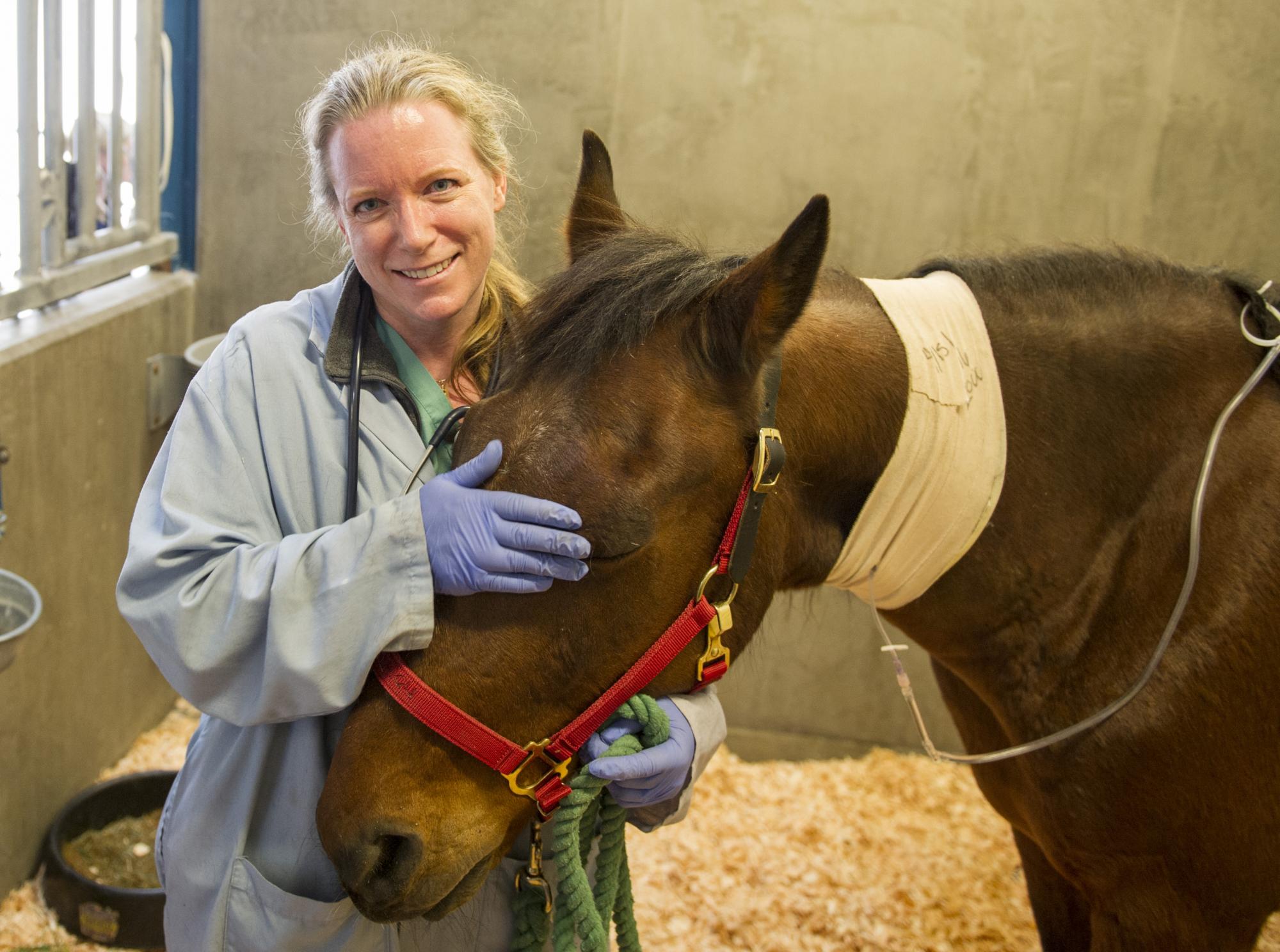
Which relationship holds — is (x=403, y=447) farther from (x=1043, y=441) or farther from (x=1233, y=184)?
(x=1233, y=184)

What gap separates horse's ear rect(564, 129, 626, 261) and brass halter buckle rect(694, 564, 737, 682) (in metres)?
0.50

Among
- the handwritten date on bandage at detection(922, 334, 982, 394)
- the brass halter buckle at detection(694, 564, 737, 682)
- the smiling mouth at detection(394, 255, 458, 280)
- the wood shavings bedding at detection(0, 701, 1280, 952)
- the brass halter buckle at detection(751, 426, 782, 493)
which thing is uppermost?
the smiling mouth at detection(394, 255, 458, 280)

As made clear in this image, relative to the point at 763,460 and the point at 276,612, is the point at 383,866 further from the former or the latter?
the point at 763,460

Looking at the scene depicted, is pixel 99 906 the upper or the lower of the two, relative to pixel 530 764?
lower

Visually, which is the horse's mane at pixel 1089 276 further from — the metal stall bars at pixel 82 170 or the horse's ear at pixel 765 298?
the metal stall bars at pixel 82 170

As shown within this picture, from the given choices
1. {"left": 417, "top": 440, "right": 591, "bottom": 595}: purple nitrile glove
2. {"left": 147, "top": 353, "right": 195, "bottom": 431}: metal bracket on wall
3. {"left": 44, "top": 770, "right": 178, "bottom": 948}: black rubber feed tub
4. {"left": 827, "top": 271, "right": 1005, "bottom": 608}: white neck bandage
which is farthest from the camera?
{"left": 147, "top": 353, "right": 195, "bottom": 431}: metal bracket on wall

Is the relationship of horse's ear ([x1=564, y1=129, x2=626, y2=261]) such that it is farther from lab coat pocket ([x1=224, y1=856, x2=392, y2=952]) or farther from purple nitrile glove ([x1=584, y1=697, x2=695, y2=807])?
lab coat pocket ([x1=224, y1=856, x2=392, y2=952])

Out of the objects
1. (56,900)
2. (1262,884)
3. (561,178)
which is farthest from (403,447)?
(561,178)

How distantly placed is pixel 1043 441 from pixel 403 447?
0.87 metres

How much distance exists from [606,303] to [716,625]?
1.31 ft

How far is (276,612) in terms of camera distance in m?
1.10

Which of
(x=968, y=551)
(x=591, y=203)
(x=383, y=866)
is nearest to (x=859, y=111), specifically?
(x=591, y=203)

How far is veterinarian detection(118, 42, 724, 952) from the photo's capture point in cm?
109

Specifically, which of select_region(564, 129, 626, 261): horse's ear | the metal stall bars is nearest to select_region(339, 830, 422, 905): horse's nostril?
select_region(564, 129, 626, 261): horse's ear
